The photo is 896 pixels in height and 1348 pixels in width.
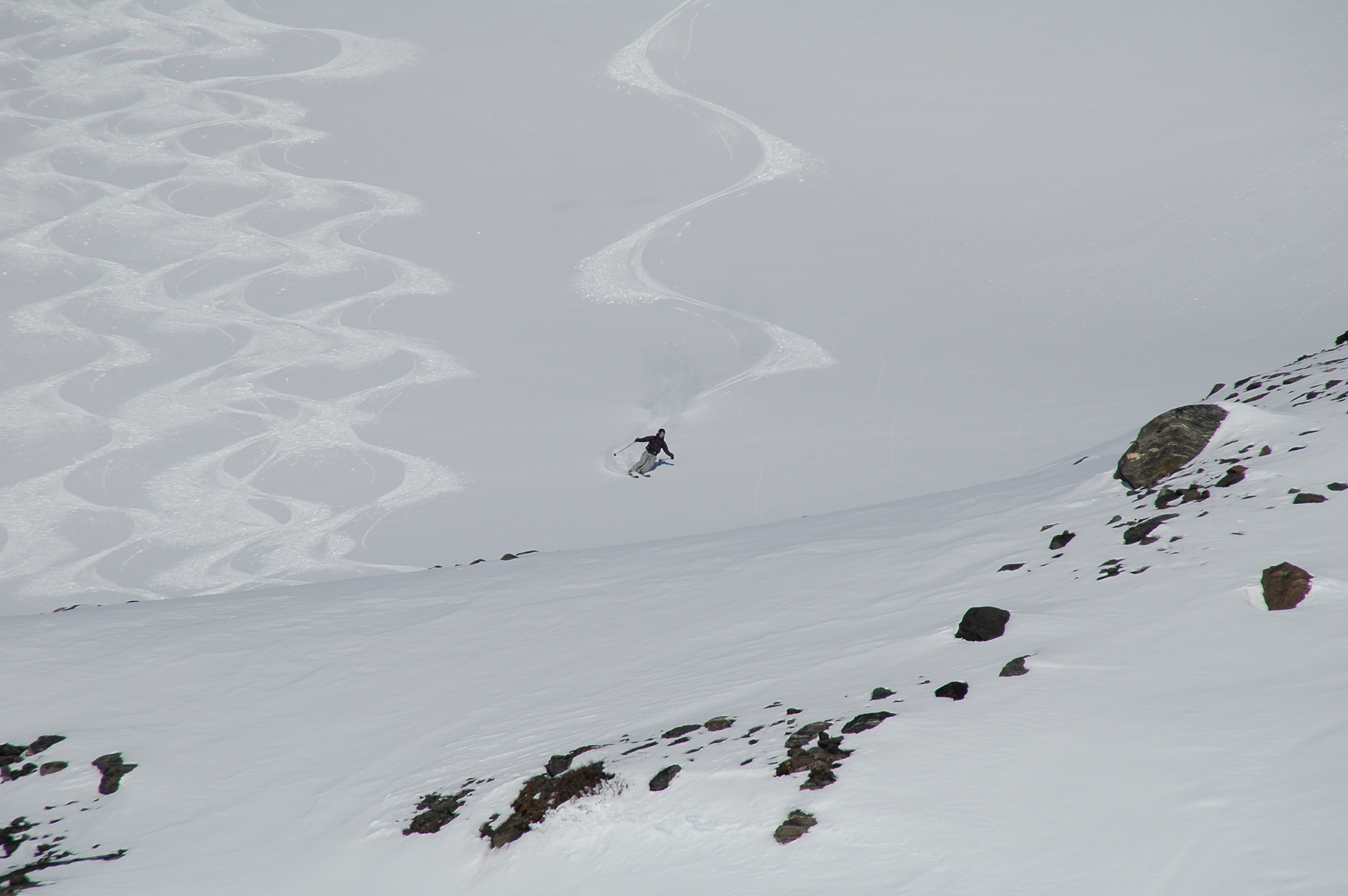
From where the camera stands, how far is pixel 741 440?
2150 cm

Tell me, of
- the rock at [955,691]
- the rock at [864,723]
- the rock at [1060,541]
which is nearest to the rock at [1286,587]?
the rock at [955,691]

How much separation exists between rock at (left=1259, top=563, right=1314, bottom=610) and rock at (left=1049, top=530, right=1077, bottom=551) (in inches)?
97.4

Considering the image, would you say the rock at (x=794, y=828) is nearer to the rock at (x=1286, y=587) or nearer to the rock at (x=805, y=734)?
the rock at (x=805, y=734)

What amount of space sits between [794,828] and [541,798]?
1.84 m

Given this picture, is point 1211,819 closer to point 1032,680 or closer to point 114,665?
point 1032,680

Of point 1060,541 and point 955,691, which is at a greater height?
point 1060,541

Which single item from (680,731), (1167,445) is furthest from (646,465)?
(680,731)

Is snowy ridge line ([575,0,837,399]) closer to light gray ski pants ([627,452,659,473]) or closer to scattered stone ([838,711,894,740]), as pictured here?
light gray ski pants ([627,452,659,473])

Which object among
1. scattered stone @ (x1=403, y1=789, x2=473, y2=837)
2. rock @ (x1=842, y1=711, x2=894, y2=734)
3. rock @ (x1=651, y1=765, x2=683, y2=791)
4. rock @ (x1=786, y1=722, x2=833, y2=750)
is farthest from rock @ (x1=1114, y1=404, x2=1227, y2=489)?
scattered stone @ (x1=403, y1=789, x2=473, y2=837)

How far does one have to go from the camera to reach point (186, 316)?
28172 mm

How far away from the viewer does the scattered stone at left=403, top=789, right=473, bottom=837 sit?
6.30 metres

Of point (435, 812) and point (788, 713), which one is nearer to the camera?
point (435, 812)

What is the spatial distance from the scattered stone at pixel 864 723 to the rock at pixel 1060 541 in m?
3.69

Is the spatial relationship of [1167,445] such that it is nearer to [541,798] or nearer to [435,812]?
[541,798]
